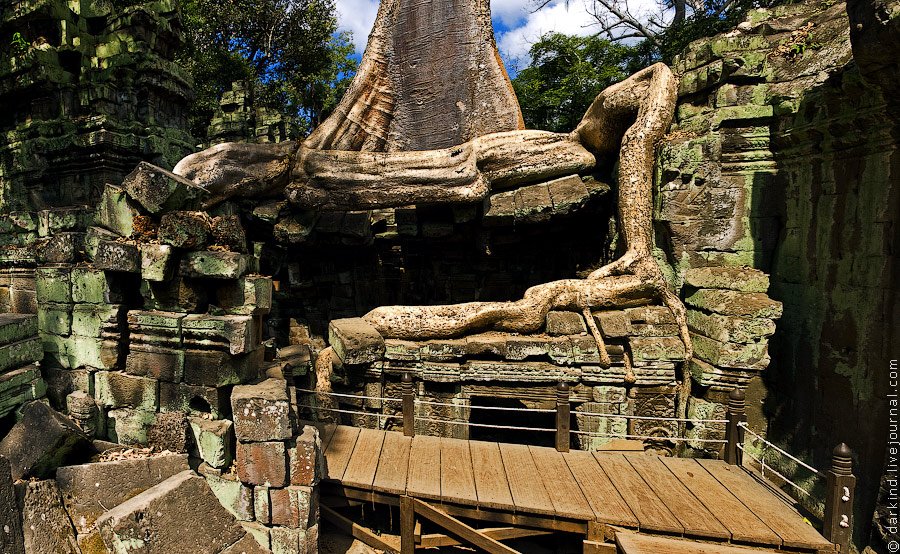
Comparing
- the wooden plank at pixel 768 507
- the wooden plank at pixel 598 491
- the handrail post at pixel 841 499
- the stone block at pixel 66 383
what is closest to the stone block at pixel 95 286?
the stone block at pixel 66 383

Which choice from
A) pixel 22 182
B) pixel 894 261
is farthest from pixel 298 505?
pixel 22 182

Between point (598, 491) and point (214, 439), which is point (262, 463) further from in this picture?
point (598, 491)

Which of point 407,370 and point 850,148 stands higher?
point 850,148

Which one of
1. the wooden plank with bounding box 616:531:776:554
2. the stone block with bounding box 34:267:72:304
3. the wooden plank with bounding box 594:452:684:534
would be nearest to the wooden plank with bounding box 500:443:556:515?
the wooden plank with bounding box 616:531:776:554

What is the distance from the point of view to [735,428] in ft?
14.7

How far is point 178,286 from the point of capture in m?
3.62

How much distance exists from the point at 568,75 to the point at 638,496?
16.0 meters

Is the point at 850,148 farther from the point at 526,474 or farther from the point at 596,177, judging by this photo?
the point at 526,474

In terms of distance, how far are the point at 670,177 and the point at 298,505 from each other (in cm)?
576

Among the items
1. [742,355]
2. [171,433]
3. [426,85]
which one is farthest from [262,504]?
[426,85]

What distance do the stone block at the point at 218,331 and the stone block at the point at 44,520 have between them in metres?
1.25

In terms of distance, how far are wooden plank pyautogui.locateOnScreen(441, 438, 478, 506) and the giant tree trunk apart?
5869 millimetres

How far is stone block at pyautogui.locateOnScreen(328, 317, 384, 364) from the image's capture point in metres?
5.34

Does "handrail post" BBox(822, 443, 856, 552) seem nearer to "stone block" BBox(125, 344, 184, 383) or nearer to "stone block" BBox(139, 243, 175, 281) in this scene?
"stone block" BBox(125, 344, 184, 383)
